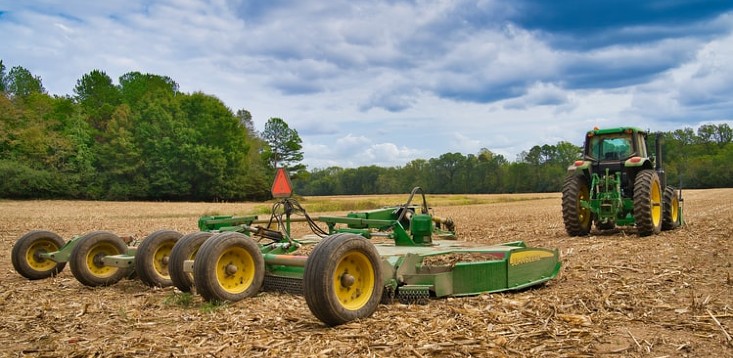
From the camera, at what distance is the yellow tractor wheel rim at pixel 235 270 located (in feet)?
19.8

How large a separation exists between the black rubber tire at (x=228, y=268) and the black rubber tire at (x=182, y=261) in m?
0.63

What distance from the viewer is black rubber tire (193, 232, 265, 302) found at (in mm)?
5753

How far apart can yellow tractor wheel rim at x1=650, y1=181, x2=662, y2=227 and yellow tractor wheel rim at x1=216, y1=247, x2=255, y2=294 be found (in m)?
10.0

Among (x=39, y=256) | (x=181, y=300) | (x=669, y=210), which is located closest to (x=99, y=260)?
(x=39, y=256)

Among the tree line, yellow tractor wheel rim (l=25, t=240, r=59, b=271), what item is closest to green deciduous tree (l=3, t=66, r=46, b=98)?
the tree line

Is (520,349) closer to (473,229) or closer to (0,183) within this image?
(473,229)

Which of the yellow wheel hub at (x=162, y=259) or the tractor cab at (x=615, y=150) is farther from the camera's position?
the tractor cab at (x=615, y=150)

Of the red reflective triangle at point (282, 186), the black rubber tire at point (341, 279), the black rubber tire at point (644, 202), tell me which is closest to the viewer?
the black rubber tire at point (341, 279)

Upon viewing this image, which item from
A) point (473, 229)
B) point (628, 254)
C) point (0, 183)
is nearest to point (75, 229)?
point (473, 229)

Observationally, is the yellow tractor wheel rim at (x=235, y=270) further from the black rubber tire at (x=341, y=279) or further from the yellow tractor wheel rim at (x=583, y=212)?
the yellow tractor wheel rim at (x=583, y=212)

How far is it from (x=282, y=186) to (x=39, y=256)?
3971 mm

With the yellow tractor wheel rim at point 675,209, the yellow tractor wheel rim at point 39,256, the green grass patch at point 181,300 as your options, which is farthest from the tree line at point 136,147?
the green grass patch at point 181,300

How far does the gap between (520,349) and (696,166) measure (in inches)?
3242

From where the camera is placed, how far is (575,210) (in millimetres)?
12922
